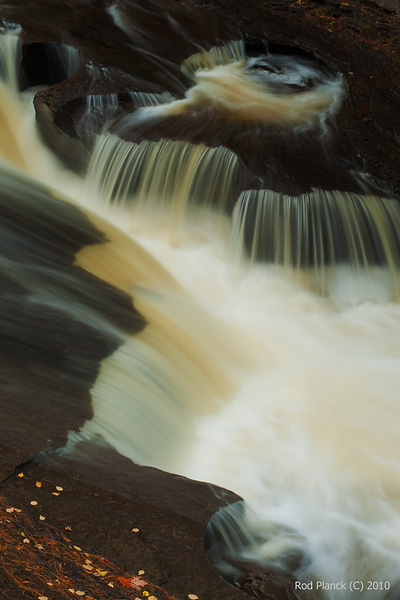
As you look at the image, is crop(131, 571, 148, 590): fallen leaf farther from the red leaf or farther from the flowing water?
the flowing water

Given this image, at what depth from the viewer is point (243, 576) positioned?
3.95 metres

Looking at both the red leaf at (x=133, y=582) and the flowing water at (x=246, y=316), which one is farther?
the flowing water at (x=246, y=316)

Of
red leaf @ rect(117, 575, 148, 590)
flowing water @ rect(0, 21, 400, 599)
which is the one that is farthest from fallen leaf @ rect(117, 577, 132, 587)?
flowing water @ rect(0, 21, 400, 599)

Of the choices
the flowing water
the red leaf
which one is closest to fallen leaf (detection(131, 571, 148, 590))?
the red leaf

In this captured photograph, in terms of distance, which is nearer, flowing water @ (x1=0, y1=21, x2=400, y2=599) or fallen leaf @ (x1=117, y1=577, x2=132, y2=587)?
fallen leaf @ (x1=117, y1=577, x2=132, y2=587)

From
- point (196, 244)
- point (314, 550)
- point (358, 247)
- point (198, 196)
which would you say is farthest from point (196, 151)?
point (314, 550)

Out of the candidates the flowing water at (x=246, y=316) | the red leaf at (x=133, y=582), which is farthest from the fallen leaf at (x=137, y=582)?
the flowing water at (x=246, y=316)

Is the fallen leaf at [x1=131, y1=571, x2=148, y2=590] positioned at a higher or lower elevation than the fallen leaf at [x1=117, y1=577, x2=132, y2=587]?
higher

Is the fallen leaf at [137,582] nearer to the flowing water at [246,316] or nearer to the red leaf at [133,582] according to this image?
the red leaf at [133,582]

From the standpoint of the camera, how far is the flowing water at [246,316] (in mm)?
4715

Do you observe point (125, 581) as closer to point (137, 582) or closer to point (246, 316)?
point (137, 582)

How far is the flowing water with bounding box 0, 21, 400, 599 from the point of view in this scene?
186 inches

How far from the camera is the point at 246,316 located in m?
7.23

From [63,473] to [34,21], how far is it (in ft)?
24.2
